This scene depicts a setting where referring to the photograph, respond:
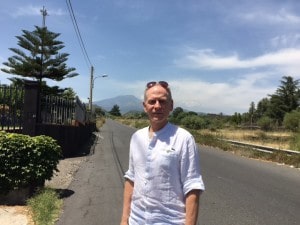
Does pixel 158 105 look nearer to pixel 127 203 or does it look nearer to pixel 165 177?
pixel 165 177

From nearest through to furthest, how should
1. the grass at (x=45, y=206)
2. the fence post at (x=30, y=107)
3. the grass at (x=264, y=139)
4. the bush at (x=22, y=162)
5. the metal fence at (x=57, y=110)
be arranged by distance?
the grass at (x=45, y=206), the bush at (x=22, y=162), the fence post at (x=30, y=107), the metal fence at (x=57, y=110), the grass at (x=264, y=139)

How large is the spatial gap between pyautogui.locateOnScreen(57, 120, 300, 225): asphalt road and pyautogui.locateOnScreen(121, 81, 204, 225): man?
460cm

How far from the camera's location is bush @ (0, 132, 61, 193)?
8.71m

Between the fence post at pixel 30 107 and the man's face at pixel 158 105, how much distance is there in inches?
482

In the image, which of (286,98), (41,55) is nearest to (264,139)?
(41,55)

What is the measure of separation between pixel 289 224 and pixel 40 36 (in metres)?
39.5

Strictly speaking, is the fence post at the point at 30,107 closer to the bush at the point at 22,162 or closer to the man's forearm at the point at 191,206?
the bush at the point at 22,162

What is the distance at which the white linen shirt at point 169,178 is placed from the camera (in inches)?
119

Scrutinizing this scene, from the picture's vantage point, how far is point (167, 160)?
3043 mm

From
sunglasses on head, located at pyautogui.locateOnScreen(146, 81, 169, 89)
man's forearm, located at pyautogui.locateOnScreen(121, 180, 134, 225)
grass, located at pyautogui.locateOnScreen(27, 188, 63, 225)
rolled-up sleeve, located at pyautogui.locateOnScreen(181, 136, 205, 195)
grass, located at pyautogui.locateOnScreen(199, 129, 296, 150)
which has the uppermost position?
sunglasses on head, located at pyautogui.locateOnScreen(146, 81, 169, 89)

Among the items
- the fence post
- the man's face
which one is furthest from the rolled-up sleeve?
the fence post

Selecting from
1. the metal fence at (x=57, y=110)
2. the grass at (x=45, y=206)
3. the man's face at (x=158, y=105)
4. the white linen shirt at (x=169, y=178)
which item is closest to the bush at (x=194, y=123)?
the metal fence at (x=57, y=110)

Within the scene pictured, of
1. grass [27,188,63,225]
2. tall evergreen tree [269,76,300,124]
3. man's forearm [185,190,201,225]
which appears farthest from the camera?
tall evergreen tree [269,76,300,124]

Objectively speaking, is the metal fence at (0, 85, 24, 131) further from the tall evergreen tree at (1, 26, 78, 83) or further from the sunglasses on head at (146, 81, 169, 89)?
the tall evergreen tree at (1, 26, 78, 83)
